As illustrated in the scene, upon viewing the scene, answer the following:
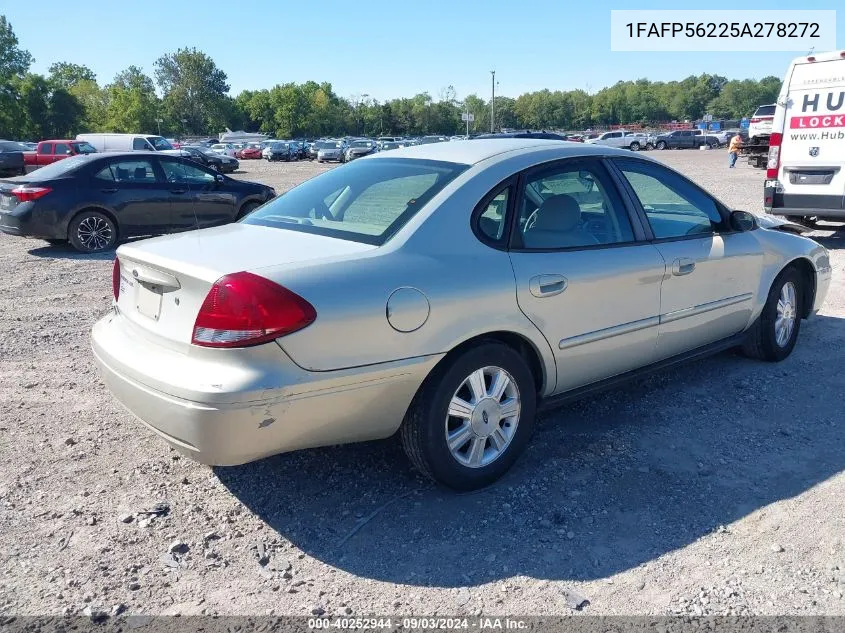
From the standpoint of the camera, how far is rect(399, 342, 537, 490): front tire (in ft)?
10.9

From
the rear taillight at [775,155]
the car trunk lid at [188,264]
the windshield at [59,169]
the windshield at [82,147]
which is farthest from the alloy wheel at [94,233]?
the windshield at [82,147]

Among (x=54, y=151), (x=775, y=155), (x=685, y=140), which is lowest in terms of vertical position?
(x=775, y=155)

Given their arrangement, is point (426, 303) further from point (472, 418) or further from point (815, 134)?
point (815, 134)

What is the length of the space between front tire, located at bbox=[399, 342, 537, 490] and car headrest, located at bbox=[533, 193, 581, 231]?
748 millimetres

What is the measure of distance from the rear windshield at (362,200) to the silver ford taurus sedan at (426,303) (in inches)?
0.6

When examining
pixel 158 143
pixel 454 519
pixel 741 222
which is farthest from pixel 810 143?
pixel 158 143

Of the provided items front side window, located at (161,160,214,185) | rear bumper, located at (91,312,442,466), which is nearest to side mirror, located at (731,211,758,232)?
rear bumper, located at (91,312,442,466)

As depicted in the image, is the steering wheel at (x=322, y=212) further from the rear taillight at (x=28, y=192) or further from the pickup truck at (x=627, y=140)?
the pickup truck at (x=627, y=140)

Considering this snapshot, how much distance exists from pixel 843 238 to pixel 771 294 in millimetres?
7069

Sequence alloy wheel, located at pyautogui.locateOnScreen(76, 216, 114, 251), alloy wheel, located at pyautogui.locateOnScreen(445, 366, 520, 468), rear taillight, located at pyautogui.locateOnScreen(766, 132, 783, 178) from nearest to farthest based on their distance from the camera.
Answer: alloy wheel, located at pyautogui.locateOnScreen(445, 366, 520, 468), rear taillight, located at pyautogui.locateOnScreen(766, 132, 783, 178), alloy wheel, located at pyautogui.locateOnScreen(76, 216, 114, 251)

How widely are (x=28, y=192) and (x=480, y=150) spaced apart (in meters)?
8.89

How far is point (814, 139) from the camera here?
1016 centimetres

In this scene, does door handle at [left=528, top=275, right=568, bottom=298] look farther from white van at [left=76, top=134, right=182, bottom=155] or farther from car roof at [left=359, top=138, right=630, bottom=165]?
white van at [left=76, top=134, right=182, bottom=155]

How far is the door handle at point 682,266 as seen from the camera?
4309 millimetres
